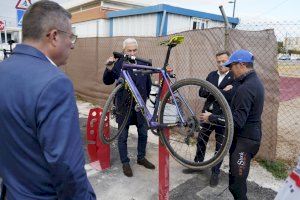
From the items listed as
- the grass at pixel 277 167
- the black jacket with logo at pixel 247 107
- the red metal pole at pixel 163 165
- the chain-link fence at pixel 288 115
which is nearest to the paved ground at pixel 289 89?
the chain-link fence at pixel 288 115

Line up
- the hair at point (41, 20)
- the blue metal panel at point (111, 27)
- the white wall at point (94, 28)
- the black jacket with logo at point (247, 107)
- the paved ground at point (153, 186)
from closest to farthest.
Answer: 1. the hair at point (41, 20)
2. the black jacket with logo at point (247, 107)
3. the paved ground at point (153, 186)
4. the blue metal panel at point (111, 27)
5. the white wall at point (94, 28)

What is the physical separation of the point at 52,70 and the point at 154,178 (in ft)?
11.1

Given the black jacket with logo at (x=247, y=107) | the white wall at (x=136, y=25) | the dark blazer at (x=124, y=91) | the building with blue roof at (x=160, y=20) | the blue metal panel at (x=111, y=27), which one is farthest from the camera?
the blue metal panel at (x=111, y=27)

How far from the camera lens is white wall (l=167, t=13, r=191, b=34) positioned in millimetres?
9164

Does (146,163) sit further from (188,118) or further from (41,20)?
(41,20)

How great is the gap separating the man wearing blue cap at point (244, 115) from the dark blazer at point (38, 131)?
1.90 meters

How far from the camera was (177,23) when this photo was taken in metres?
9.41

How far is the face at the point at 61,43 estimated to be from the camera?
1.57 metres

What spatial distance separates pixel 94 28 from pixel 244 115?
10700 mm

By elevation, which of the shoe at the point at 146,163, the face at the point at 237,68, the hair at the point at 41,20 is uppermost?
the hair at the point at 41,20

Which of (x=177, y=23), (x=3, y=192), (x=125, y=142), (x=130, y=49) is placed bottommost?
(x=125, y=142)

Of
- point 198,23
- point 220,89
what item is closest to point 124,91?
point 220,89

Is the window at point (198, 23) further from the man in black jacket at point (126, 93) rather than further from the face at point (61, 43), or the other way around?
the face at point (61, 43)

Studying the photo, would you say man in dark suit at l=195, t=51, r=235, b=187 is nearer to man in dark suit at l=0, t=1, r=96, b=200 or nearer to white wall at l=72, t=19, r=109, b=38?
man in dark suit at l=0, t=1, r=96, b=200
